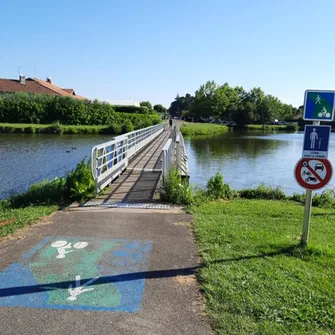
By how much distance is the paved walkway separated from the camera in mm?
3033

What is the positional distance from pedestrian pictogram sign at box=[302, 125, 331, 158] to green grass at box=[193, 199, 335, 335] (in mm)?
1446

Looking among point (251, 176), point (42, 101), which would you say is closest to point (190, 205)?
point (251, 176)

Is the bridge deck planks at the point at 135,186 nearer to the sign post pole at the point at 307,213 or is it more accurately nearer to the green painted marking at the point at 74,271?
the green painted marking at the point at 74,271

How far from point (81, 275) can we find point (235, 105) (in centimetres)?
9367

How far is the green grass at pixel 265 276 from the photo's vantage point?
3076 mm

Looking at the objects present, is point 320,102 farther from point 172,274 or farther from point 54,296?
point 54,296

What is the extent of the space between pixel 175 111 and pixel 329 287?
17477 cm

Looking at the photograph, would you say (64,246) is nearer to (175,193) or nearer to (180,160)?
(175,193)

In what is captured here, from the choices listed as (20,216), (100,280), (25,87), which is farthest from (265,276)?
(25,87)

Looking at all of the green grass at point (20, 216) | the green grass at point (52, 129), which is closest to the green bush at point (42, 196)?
the green grass at point (20, 216)

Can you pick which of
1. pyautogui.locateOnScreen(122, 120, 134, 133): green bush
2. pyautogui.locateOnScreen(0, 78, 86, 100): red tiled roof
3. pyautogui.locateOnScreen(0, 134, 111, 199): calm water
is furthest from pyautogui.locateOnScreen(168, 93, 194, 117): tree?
pyautogui.locateOnScreen(0, 134, 111, 199): calm water

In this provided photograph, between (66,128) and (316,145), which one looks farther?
(66,128)

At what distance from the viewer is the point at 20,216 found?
6.11 m

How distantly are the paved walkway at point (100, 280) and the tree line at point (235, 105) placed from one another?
87.1 meters
